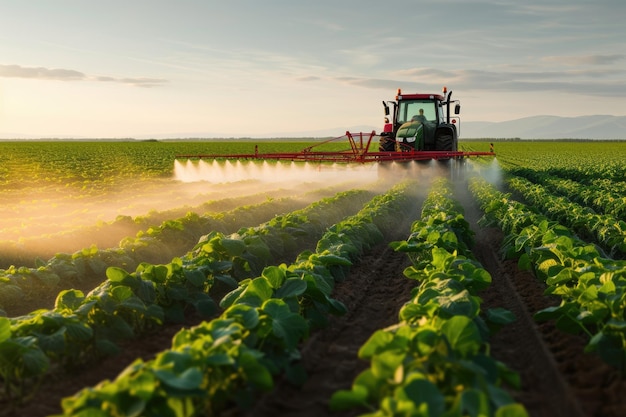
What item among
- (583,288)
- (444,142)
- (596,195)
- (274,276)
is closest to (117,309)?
(274,276)

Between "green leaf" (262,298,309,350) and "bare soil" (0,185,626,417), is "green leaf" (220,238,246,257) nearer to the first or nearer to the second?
"bare soil" (0,185,626,417)

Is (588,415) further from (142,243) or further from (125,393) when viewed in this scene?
(142,243)

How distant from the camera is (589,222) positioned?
34.6ft

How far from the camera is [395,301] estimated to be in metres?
6.71

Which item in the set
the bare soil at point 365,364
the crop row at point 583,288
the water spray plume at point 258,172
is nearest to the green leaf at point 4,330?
the bare soil at point 365,364

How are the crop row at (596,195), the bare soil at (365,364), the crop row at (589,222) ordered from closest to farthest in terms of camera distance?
the bare soil at (365,364) → the crop row at (589,222) → the crop row at (596,195)

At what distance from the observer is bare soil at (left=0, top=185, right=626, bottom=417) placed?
400 cm

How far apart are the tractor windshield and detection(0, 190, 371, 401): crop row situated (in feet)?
44.5

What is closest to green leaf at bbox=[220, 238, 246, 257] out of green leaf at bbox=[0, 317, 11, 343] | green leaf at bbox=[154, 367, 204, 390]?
green leaf at bbox=[0, 317, 11, 343]

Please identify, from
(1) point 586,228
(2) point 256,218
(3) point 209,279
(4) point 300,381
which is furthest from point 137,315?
(1) point 586,228

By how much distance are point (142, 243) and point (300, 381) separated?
16.1 feet

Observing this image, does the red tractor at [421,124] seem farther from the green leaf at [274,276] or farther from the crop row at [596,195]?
the green leaf at [274,276]

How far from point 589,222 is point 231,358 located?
8.77 metres

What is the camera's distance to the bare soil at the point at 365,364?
400 centimetres
